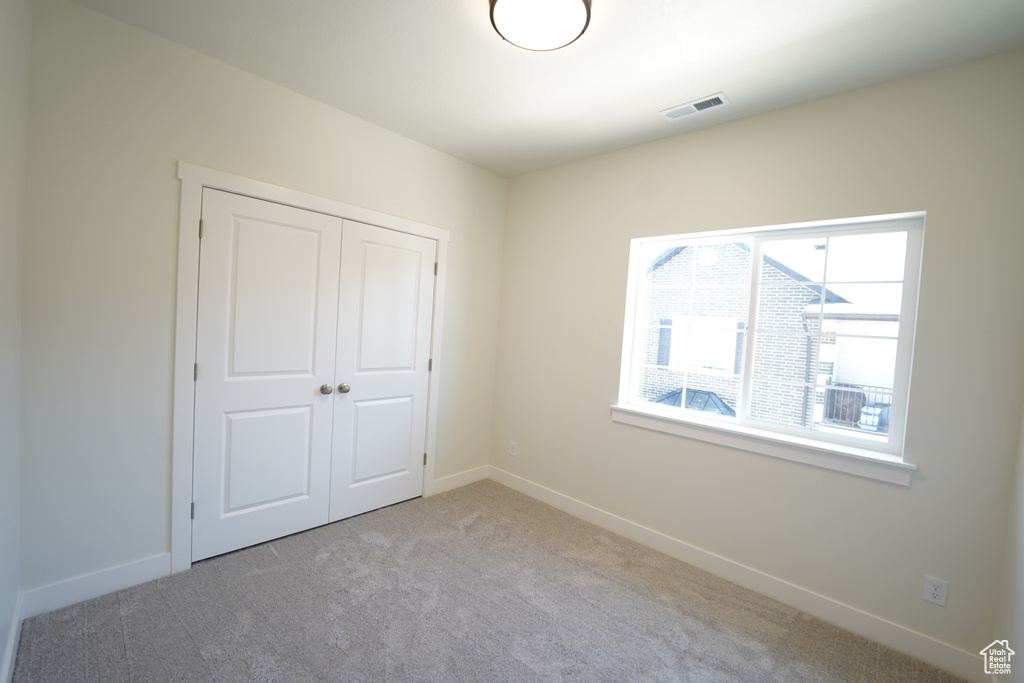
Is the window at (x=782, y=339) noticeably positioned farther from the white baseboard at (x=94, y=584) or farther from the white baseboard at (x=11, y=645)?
the white baseboard at (x=11, y=645)

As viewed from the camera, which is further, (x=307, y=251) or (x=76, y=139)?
(x=307, y=251)

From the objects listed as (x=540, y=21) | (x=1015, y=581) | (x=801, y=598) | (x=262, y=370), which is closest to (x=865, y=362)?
(x=1015, y=581)

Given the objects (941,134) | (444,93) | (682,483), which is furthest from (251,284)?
(941,134)

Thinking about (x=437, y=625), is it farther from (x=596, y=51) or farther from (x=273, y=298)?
(x=596, y=51)

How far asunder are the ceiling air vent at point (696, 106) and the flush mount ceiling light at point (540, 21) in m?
0.93

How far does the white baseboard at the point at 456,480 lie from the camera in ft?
11.3

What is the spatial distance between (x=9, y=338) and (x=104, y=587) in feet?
4.07

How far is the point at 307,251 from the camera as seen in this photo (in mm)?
2621

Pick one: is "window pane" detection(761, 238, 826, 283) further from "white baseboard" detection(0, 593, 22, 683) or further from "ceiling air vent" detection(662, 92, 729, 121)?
"white baseboard" detection(0, 593, 22, 683)

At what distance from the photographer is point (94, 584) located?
2014 mm

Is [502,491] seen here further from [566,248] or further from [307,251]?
[307,251]

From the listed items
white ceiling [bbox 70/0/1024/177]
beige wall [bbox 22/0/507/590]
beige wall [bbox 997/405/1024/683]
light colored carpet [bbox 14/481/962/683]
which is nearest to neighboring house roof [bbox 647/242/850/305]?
white ceiling [bbox 70/0/1024/177]

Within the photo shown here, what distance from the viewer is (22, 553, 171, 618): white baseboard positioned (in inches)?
73.7

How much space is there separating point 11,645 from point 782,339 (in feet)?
12.4
